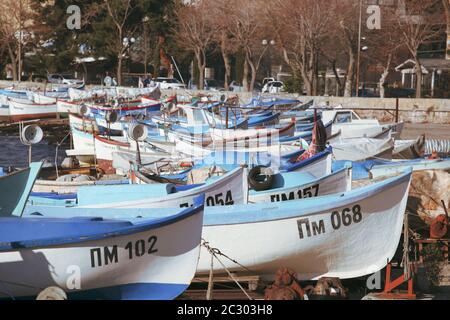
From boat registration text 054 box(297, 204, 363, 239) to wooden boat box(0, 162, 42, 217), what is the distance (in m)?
3.73

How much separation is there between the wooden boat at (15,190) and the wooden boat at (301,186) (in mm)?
4403

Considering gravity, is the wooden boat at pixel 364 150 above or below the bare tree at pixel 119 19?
below

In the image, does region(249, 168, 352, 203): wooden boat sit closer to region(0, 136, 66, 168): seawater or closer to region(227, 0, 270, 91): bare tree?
region(0, 136, 66, 168): seawater

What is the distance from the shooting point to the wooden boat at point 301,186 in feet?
49.2

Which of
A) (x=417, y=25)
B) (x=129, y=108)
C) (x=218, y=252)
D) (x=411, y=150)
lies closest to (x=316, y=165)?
(x=218, y=252)

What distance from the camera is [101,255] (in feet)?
35.4

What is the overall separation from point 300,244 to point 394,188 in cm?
155

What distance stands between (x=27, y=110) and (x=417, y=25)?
66.1ft

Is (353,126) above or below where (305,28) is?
below

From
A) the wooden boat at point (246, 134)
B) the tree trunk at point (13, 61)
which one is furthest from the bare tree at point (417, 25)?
the tree trunk at point (13, 61)

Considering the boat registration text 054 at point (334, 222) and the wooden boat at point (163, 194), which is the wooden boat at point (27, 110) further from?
the boat registration text 054 at point (334, 222)

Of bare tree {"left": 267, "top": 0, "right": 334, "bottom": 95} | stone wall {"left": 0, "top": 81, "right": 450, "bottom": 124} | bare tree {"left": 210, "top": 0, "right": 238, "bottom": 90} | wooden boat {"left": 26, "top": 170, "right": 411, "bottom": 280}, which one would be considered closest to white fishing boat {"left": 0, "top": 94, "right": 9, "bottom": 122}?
bare tree {"left": 210, "top": 0, "right": 238, "bottom": 90}

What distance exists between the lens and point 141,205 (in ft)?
43.8

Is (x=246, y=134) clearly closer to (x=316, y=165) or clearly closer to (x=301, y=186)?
(x=316, y=165)
